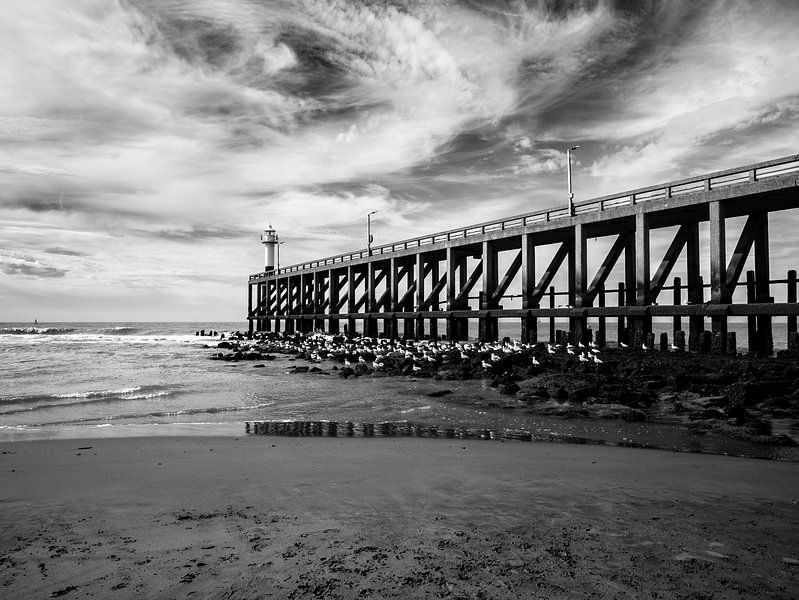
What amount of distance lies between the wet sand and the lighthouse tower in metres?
61.2

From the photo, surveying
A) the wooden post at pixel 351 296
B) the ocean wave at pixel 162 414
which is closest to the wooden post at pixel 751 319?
the ocean wave at pixel 162 414

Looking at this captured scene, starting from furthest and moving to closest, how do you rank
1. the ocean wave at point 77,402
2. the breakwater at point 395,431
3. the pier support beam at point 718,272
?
the pier support beam at point 718,272, the ocean wave at point 77,402, the breakwater at point 395,431

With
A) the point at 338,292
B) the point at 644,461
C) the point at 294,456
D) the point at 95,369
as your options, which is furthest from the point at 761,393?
the point at 338,292

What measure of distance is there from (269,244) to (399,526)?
214 ft

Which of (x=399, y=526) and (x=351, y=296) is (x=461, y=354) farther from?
(x=351, y=296)

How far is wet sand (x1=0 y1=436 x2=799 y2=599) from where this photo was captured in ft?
10.3

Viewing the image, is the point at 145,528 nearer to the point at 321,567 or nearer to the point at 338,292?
the point at 321,567

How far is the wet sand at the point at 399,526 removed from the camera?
315cm

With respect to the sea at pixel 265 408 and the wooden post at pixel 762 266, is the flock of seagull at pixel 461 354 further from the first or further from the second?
the wooden post at pixel 762 266

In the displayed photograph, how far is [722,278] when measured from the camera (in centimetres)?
1795

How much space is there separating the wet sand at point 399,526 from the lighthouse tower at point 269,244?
61.2 metres

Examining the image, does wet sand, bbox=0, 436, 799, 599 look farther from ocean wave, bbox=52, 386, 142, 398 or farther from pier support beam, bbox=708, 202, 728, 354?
pier support beam, bbox=708, 202, 728, 354

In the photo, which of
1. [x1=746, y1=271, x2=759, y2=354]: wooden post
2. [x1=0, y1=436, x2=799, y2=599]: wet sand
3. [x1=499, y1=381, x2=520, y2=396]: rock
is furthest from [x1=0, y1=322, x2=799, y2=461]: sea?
[x1=746, y1=271, x2=759, y2=354]: wooden post

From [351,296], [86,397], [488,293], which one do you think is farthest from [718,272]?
[351,296]
